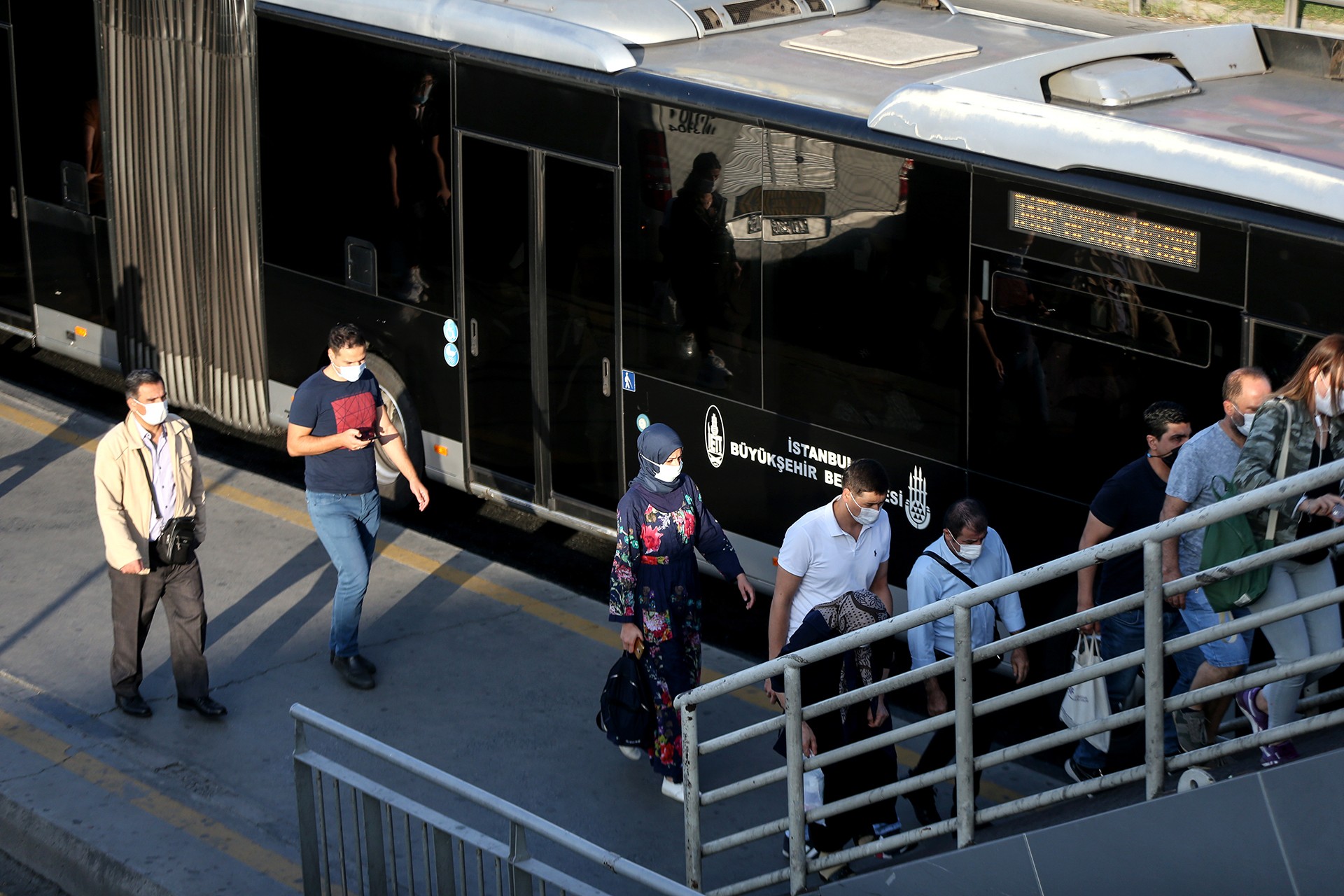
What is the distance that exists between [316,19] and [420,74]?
942 mm

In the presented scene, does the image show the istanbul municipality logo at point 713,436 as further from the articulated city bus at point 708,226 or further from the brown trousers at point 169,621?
the brown trousers at point 169,621

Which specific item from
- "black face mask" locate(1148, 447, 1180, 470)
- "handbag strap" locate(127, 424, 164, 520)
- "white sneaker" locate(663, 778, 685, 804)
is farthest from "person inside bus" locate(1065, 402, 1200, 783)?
"handbag strap" locate(127, 424, 164, 520)

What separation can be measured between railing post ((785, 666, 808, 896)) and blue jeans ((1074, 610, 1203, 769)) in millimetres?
1492

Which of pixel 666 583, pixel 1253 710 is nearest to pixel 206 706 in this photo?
pixel 666 583

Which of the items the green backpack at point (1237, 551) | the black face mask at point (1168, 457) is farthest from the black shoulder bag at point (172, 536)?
the green backpack at point (1237, 551)

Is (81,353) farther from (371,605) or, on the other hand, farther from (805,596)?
(805,596)

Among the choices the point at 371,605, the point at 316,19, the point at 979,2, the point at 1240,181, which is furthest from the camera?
the point at 979,2

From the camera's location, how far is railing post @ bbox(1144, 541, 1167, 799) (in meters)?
4.80

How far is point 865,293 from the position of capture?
7871 mm

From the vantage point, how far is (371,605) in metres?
9.33

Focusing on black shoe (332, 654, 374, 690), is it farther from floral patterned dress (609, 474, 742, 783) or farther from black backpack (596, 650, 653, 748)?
floral patterned dress (609, 474, 742, 783)

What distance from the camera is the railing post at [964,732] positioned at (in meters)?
5.22

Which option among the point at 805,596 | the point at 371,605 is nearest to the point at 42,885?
the point at 371,605

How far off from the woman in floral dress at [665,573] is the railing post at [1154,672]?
2408 millimetres
